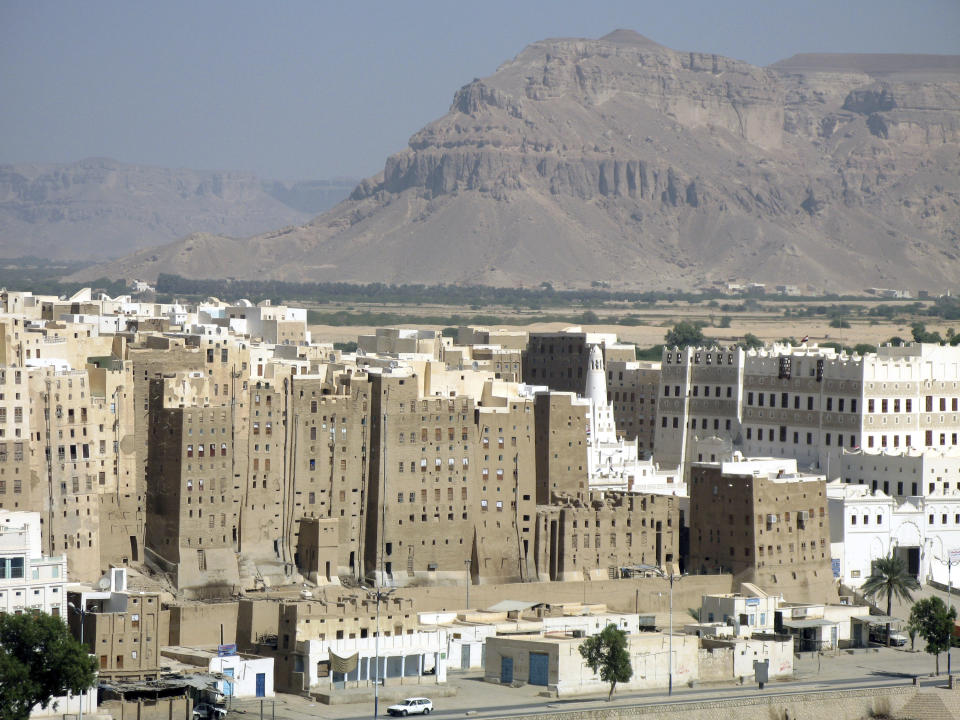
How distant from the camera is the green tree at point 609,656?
91.2 meters

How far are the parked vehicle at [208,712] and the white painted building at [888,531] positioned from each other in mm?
43646

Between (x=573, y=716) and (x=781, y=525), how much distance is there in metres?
32.6

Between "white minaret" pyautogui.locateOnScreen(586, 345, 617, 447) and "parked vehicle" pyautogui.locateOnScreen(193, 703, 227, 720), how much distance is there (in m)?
46.7

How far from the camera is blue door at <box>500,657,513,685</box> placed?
307ft

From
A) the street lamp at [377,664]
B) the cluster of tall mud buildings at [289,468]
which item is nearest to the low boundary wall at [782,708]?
the street lamp at [377,664]

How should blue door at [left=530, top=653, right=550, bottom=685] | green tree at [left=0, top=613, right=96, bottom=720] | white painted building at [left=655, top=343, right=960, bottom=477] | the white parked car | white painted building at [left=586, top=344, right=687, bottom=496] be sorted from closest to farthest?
1. green tree at [left=0, top=613, right=96, bottom=720]
2. the white parked car
3. blue door at [left=530, top=653, right=550, bottom=685]
4. white painted building at [left=586, top=344, right=687, bottom=496]
5. white painted building at [left=655, top=343, right=960, bottom=477]

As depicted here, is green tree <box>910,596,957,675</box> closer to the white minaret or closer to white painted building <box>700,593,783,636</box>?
white painted building <box>700,593,783,636</box>

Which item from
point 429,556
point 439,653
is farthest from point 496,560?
point 439,653

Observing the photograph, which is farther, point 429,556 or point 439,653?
point 429,556

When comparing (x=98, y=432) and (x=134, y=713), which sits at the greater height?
(x=98, y=432)

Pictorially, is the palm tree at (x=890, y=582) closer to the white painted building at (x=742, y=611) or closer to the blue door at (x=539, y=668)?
the white painted building at (x=742, y=611)

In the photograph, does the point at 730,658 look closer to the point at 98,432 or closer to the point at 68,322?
the point at 98,432

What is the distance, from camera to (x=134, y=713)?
83.8 metres

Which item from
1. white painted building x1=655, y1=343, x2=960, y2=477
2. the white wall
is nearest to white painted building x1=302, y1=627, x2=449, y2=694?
the white wall
